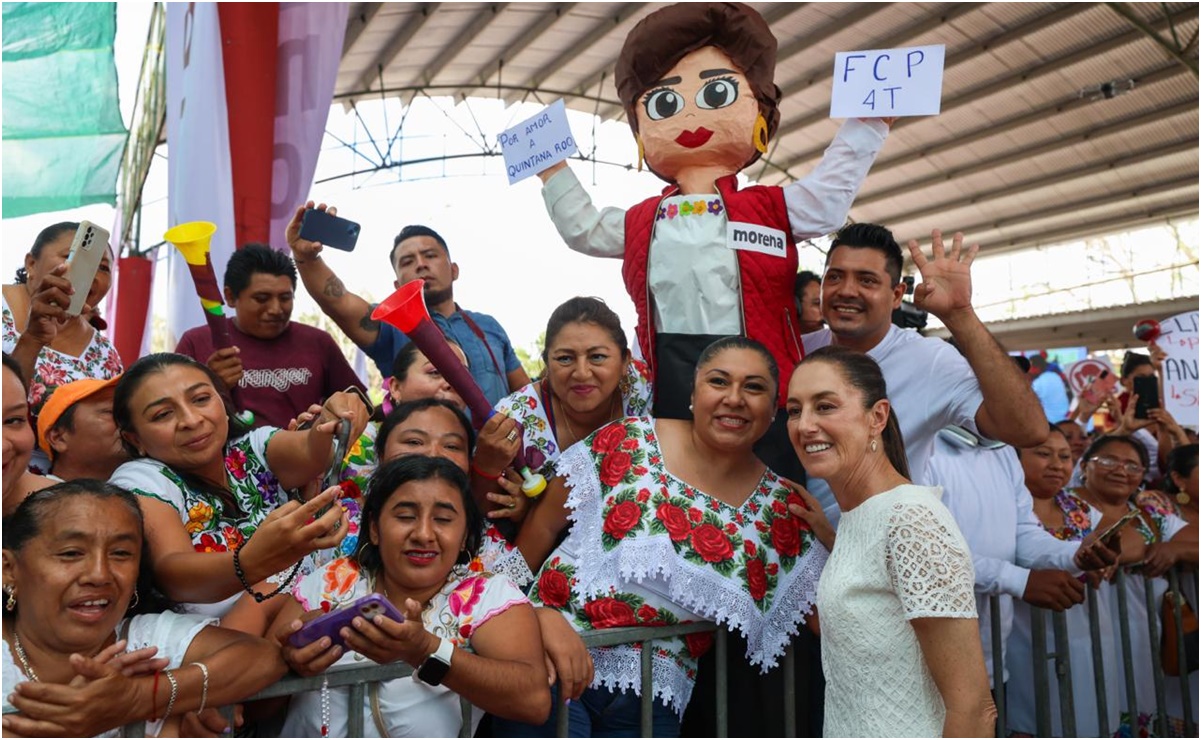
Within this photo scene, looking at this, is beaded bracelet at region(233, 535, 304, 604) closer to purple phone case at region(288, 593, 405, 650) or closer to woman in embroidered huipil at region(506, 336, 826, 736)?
purple phone case at region(288, 593, 405, 650)

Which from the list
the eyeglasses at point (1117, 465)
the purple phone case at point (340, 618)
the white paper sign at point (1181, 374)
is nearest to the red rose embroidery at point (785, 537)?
the purple phone case at point (340, 618)

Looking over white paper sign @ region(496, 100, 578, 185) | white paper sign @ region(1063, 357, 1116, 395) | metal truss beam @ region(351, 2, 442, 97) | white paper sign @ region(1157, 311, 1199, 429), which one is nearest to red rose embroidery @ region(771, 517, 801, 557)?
white paper sign @ region(496, 100, 578, 185)

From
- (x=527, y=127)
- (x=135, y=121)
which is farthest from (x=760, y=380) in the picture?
(x=135, y=121)

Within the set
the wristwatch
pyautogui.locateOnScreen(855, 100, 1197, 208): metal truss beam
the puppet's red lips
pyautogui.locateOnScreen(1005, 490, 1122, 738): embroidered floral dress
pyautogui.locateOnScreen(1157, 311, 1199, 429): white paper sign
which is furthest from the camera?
pyautogui.locateOnScreen(855, 100, 1197, 208): metal truss beam

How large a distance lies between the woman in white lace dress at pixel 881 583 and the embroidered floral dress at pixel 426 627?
0.61m

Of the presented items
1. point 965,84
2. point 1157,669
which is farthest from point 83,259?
point 965,84

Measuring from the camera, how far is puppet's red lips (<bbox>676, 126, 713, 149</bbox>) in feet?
9.26

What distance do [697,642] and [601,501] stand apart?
1.20 feet

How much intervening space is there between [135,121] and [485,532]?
784 cm

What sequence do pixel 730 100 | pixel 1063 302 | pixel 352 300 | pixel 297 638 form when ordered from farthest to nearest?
1. pixel 1063 302
2. pixel 352 300
3. pixel 730 100
4. pixel 297 638

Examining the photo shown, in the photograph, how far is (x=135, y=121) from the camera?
8.67 metres

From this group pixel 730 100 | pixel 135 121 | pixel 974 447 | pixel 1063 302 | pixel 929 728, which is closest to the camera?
pixel 929 728

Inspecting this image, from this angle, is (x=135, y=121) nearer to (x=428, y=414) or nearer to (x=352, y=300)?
(x=352, y=300)

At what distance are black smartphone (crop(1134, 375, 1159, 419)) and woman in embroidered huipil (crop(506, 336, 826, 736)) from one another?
3771mm
